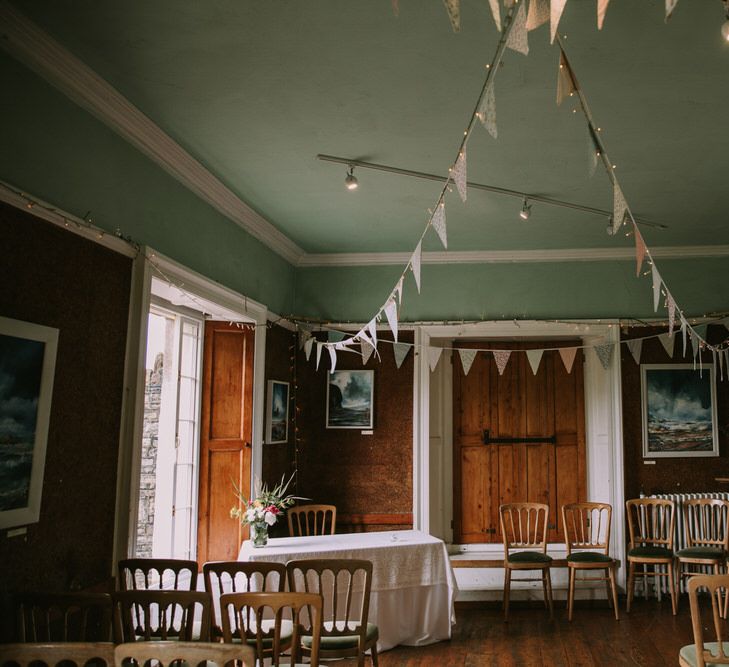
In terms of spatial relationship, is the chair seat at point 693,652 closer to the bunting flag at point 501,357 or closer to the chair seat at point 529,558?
the chair seat at point 529,558

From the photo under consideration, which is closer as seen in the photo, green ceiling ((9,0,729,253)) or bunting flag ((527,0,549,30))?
bunting flag ((527,0,549,30))

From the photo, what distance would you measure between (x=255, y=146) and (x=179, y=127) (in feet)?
1.62

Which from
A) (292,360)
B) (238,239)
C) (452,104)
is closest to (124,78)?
(452,104)

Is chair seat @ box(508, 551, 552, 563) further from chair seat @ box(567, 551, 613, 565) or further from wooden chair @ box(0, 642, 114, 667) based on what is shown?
wooden chair @ box(0, 642, 114, 667)

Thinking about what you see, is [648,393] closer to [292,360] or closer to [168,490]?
[292,360]

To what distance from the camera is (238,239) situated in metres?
5.82

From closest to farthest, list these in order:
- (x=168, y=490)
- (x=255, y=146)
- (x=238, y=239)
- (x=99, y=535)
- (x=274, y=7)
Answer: (x=274, y=7), (x=99, y=535), (x=255, y=146), (x=168, y=490), (x=238, y=239)

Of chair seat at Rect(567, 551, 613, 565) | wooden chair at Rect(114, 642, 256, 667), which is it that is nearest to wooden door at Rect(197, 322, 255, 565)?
chair seat at Rect(567, 551, 613, 565)

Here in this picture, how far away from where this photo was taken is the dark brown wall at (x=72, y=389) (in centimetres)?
320

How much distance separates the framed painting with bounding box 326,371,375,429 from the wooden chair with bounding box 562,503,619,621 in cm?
207

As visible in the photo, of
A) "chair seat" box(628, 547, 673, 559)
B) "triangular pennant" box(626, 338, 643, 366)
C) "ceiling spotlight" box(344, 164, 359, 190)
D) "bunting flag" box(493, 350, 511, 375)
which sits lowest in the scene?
"chair seat" box(628, 547, 673, 559)

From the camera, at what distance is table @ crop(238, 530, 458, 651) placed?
16.6 feet

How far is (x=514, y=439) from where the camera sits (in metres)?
7.48

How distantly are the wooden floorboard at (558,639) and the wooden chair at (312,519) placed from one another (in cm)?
138
